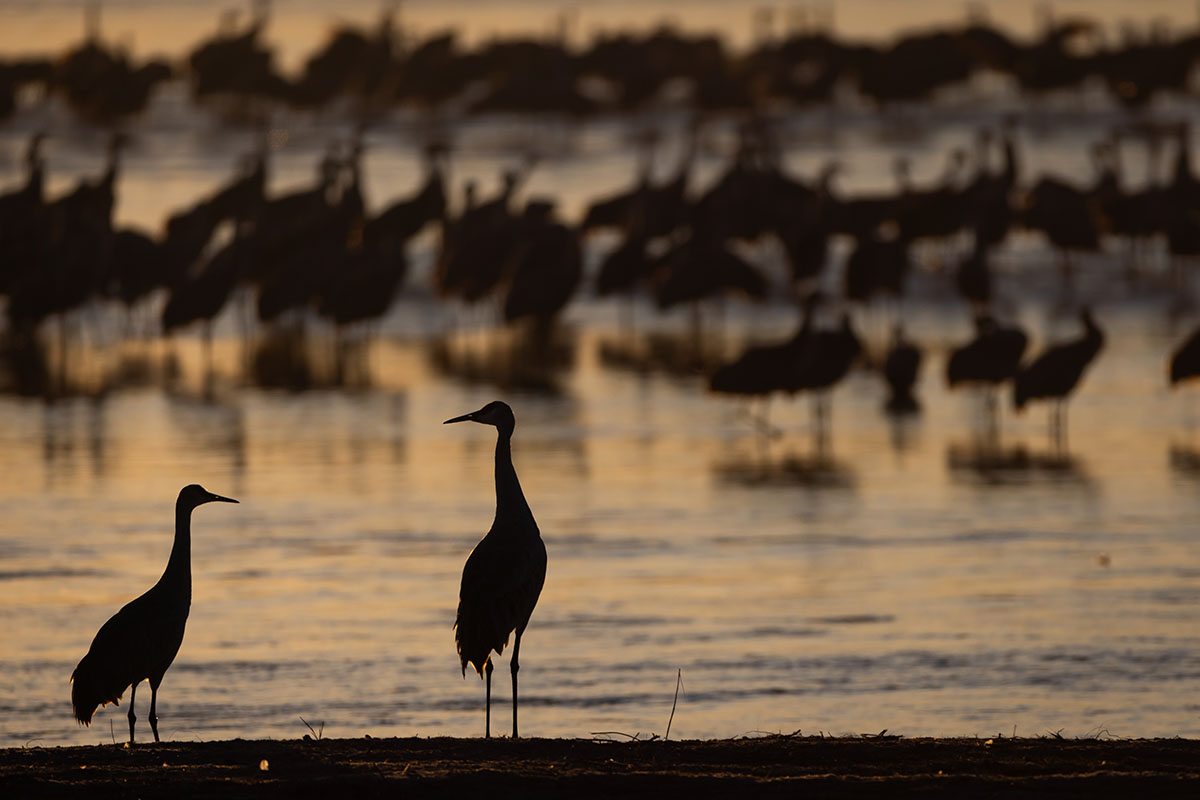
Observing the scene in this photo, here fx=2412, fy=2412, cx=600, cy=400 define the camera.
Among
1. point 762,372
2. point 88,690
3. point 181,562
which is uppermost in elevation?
point 762,372

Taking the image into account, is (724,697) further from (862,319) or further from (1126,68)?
(1126,68)

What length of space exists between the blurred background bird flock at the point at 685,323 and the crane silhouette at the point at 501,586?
58cm

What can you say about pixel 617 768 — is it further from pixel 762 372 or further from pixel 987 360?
pixel 987 360

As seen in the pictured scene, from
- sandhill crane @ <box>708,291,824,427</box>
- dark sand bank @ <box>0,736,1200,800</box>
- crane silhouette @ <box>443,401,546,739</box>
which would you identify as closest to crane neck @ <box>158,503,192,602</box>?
dark sand bank @ <box>0,736,1200,800</box>

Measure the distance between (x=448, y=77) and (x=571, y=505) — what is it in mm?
34236

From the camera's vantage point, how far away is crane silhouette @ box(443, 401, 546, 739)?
8.74 m

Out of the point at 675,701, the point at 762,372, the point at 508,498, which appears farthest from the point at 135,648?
the point at 762,372

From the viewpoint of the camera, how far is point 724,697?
938cm

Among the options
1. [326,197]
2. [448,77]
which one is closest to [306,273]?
[326,197]

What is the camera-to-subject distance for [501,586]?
8.78 metres

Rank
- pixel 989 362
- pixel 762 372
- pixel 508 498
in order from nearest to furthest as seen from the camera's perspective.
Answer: pixel 508 498 < pixel 762 372 < pixel 989 362

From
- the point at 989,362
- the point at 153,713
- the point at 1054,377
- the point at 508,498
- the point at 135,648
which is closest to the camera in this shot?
the point at 135,648

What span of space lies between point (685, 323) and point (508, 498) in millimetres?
14357

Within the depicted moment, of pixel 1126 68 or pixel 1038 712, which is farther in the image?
pixel 1126 68
